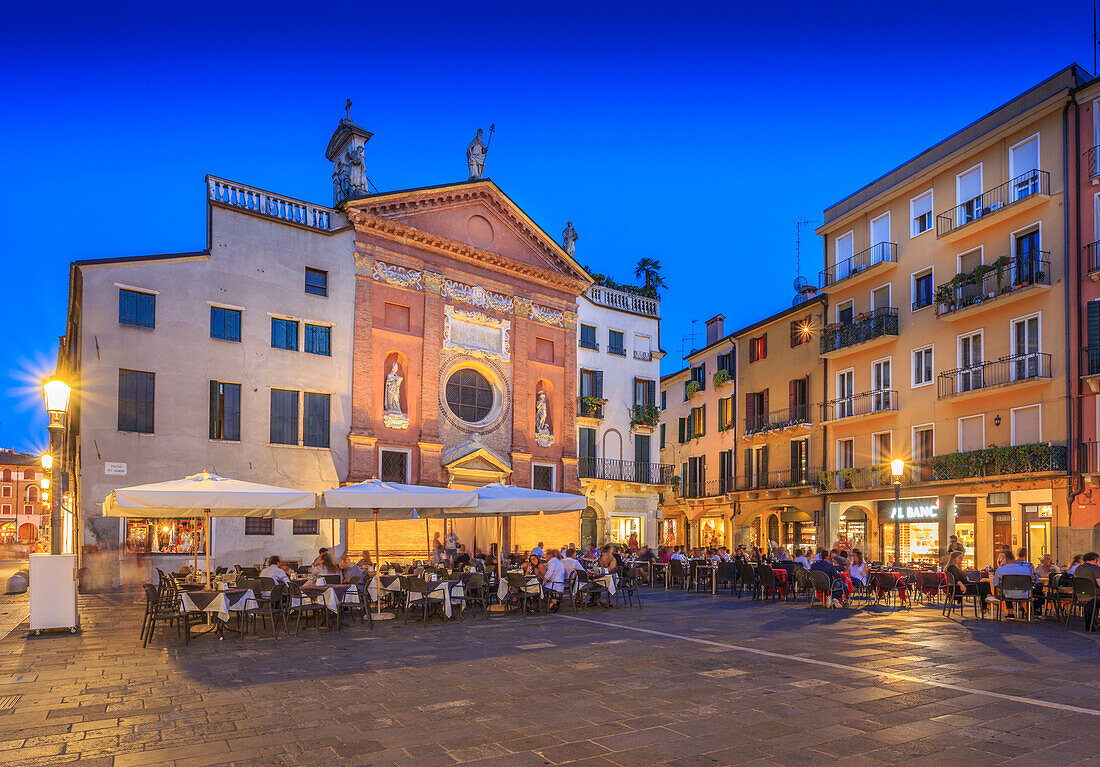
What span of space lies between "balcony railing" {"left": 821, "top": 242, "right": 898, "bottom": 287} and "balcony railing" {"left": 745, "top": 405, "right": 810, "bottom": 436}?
5649 mm

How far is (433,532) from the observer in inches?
1139

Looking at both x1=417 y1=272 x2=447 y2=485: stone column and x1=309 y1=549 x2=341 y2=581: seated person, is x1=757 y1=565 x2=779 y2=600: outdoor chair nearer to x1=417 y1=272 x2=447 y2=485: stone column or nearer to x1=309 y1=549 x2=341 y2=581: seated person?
x1=309 y1=549 x2=341 y2=581: seated person

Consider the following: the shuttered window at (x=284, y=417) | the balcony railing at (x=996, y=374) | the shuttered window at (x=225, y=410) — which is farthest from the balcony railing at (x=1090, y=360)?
the shuttered window at (x=225, y=410)

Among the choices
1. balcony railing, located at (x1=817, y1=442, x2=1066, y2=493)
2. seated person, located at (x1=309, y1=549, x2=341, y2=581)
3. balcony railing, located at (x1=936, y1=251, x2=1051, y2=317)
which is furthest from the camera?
balcony railing, located at (x1=936, y1=251, x2=1051, y2=317)

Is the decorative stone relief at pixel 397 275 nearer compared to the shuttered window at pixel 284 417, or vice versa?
the shuttered window at pixel 284 417

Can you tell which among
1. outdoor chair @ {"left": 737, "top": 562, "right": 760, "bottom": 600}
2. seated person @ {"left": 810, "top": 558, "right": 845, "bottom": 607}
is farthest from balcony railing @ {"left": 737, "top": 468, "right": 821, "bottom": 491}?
seated person @ {"left": 810, "top": 558, "right": 845, "bottom": 607}

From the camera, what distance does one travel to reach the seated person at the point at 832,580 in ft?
61.2

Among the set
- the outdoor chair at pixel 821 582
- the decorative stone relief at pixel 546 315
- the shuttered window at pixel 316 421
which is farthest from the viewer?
the decorative stone relief at pixel 546 315

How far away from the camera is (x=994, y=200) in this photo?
2803 centimetres

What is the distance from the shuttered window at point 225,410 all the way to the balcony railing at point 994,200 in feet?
79.7

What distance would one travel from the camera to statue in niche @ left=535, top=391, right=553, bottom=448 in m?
32.6

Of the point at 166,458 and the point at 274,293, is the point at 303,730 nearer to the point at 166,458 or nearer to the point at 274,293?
the point at 166,458

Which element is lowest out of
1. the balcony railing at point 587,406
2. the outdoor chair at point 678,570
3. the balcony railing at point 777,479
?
the outdoor chair at point 678,570

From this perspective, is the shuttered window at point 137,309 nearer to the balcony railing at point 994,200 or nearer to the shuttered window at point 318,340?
the shuttered window at point 318,340
